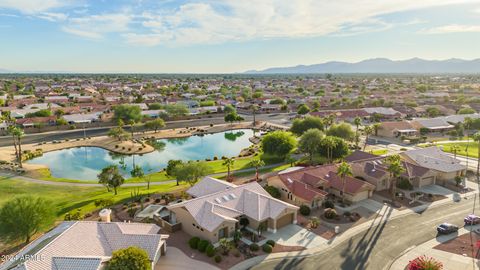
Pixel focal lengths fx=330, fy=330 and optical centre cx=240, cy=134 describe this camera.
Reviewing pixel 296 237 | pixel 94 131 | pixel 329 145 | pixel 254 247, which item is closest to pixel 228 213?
pixel 254 247

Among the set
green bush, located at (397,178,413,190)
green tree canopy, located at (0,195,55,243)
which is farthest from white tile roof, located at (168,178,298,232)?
green bush, located at (397,178,413,190)

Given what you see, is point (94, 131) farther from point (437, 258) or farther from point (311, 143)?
point (437, 258)

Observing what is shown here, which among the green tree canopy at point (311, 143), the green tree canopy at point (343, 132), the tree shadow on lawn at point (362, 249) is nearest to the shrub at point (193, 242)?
the tree shadow on lawn at point (362, 249)

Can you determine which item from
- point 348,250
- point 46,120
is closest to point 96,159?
point 46,120

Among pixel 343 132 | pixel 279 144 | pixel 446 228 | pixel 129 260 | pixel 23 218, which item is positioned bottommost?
pixel 446 228

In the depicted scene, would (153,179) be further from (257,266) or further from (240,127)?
(240,127)

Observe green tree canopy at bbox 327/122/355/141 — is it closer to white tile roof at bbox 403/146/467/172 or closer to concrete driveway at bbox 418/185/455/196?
white tile roof at bbox 403/146/467/172
